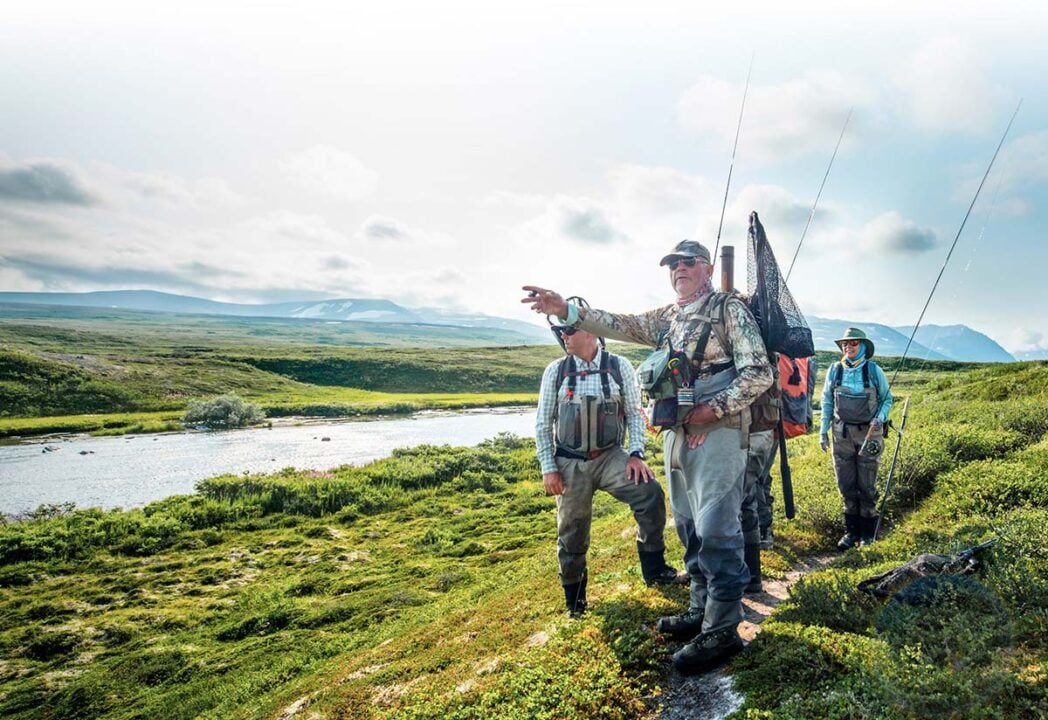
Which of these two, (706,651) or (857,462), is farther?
(857,462)

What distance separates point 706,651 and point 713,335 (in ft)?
9.29

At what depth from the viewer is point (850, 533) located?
836cm

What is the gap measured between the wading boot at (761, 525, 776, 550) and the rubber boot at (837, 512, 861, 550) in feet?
3.35

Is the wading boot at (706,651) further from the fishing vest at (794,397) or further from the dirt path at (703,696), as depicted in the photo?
the fishing vest at (794,397)

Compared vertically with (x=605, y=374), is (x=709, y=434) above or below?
below

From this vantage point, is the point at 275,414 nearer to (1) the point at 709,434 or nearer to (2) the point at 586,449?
(2) the point at 586,449

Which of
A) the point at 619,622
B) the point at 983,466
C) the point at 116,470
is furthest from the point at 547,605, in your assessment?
the point at 116,470

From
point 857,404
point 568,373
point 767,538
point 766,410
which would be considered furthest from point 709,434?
point 857,404

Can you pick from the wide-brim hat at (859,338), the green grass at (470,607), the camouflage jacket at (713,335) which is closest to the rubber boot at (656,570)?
the green grass at (470,607)

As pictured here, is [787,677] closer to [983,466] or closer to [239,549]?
[983,466]

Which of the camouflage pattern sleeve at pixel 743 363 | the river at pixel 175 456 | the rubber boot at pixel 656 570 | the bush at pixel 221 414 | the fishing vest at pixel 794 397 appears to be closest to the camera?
the camouflage pattern sleeve at pixel 743 363

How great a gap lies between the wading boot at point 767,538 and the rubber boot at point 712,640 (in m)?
4.04

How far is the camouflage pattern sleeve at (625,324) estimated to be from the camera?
5.46 m

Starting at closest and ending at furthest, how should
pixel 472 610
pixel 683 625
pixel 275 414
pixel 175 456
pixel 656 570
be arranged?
pixel 683 625 < pixel 656 570 < pixel 472 610 < pixel 175 456 < pixel 275 414
